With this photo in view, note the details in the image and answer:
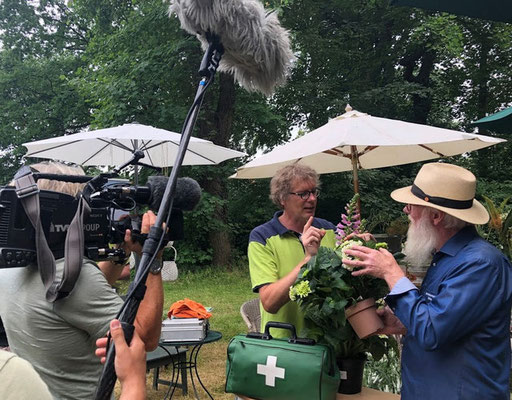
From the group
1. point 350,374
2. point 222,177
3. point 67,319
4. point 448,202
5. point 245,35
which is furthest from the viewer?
point 222,177

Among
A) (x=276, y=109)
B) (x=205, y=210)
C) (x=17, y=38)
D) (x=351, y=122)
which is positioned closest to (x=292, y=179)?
(x=351, y=122)

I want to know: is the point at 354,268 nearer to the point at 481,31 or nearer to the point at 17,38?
the point at 481,31

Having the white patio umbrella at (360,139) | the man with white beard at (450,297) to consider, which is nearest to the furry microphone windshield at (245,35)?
the man with white beard at (450,297)

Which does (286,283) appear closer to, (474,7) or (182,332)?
(474,7)

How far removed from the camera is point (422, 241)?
1954 millimetres

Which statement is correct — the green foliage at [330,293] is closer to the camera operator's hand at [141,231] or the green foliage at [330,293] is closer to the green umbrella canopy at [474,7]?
the camera operator's hand at [141,231]

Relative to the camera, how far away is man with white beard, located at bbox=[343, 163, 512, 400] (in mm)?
1660

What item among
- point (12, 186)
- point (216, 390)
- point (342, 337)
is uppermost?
point (12, 186)

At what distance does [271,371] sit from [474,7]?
7.75 feet

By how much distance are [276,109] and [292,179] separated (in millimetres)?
11958

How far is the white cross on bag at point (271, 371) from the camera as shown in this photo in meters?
2.01

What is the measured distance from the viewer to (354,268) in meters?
1.95

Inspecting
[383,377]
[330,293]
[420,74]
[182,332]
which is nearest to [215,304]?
[182,332]

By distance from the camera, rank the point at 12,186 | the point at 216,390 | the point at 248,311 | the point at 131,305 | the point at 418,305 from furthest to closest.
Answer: the point at 216,390
the point at 248,311
the point at 418,305
the point at 12,186
the point at 131,305
